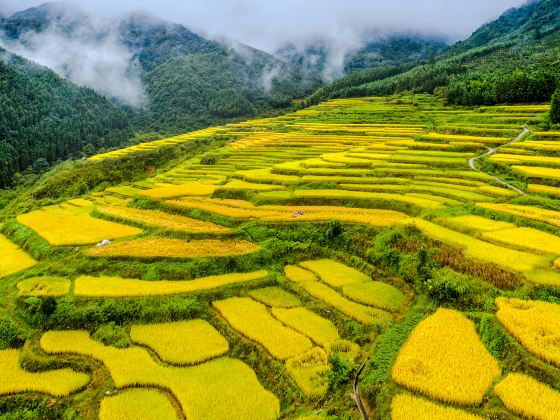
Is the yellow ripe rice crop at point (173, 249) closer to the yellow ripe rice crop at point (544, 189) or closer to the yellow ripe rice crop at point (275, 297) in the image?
the yellow ripe rice crop at point (275, 297)

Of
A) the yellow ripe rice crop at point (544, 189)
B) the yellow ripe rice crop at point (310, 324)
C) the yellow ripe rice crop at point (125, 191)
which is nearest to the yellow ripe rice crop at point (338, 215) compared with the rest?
the yellow ripe rice crop at point (310, 324)

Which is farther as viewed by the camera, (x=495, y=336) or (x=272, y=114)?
(x=272, y=114)

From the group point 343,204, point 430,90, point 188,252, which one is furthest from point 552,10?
point 188,252

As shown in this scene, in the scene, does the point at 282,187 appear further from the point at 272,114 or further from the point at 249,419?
the point at 272,114

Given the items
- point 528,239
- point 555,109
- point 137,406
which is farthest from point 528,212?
point 555,109

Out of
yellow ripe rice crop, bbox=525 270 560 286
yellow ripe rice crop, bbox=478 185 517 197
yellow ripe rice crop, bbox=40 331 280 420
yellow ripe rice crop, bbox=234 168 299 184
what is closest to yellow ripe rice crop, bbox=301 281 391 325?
yellow ripe rice crop, bbox=40 331 280 420

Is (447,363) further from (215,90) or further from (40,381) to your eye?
(215,90)
